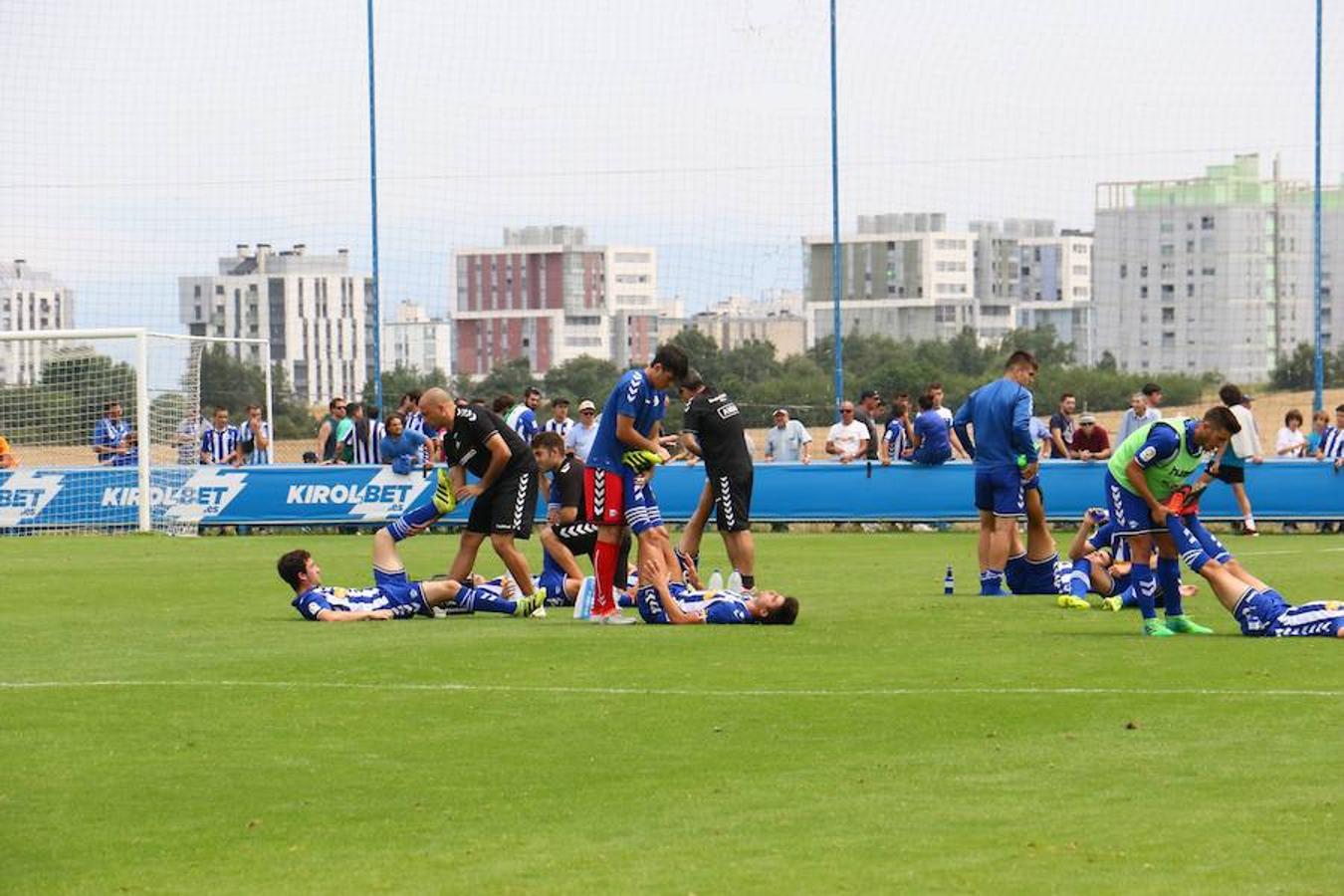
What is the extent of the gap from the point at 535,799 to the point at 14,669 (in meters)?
6.08

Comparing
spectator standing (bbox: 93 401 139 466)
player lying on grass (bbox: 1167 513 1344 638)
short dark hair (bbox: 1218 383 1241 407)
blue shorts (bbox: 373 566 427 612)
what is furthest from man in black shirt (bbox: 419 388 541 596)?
spectator standing (bbox: 93 401 139 466)

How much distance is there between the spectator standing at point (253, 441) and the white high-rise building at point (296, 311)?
210 centimetres

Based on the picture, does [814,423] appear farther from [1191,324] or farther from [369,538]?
[1191,324]

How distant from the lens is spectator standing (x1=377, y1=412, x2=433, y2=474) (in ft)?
108

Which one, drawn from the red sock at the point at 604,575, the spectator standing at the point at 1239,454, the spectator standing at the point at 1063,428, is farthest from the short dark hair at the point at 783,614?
the spectator standing at the point at 1063,428

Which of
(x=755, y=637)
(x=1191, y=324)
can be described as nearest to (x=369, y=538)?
(x=755, y=637)

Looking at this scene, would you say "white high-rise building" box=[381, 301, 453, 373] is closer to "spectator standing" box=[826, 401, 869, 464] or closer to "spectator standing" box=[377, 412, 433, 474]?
"spectator standing" box=[377, 412, 433, 474]

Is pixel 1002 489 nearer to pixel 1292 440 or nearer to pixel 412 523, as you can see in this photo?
pixel 412 523

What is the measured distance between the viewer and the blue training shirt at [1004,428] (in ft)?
65.4

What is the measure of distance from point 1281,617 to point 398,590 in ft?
21.9

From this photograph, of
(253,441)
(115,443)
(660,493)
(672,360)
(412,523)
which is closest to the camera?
(672,360)

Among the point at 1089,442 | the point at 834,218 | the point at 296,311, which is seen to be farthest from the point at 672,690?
the point at 296,311

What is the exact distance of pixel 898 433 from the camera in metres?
33.7

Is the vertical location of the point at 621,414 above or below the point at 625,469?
above
